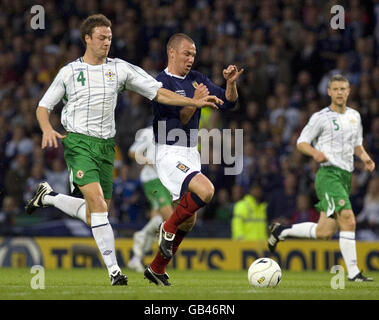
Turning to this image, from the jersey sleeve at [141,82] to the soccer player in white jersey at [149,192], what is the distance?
3.30m

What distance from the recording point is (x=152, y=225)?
1390 cm

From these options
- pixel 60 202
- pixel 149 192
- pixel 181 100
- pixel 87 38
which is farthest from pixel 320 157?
pixel 149 192

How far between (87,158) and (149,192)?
4.90 m

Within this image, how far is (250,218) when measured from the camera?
15414mm

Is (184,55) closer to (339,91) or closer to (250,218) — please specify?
(339,91)

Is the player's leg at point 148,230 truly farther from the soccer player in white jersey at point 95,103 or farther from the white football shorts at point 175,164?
the soccer player in white jersey at point 95,103

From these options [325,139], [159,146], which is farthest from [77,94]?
[325,139]

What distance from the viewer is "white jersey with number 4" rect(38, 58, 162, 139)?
8891mm

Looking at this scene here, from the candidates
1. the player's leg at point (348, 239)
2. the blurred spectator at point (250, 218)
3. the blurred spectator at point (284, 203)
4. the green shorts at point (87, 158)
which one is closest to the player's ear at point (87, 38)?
the green shorts at point (87, 158)

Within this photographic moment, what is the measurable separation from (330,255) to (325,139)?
4170 millimetres

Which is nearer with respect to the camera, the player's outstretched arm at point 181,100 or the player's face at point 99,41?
the player's outstretched arm at point 181,100

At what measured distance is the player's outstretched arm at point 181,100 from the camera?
28.6 feet

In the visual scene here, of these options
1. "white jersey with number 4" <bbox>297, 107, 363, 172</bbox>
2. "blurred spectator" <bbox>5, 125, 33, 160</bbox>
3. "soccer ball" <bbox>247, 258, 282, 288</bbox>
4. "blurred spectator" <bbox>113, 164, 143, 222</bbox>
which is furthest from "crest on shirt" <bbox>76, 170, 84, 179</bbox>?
"blurred spectator" <bbox>5, 125, 33, 160</bbox>

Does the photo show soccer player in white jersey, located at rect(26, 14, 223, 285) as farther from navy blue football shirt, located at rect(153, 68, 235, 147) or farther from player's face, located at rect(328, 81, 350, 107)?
player's face, located at rect(328, 81, 350, 107)
